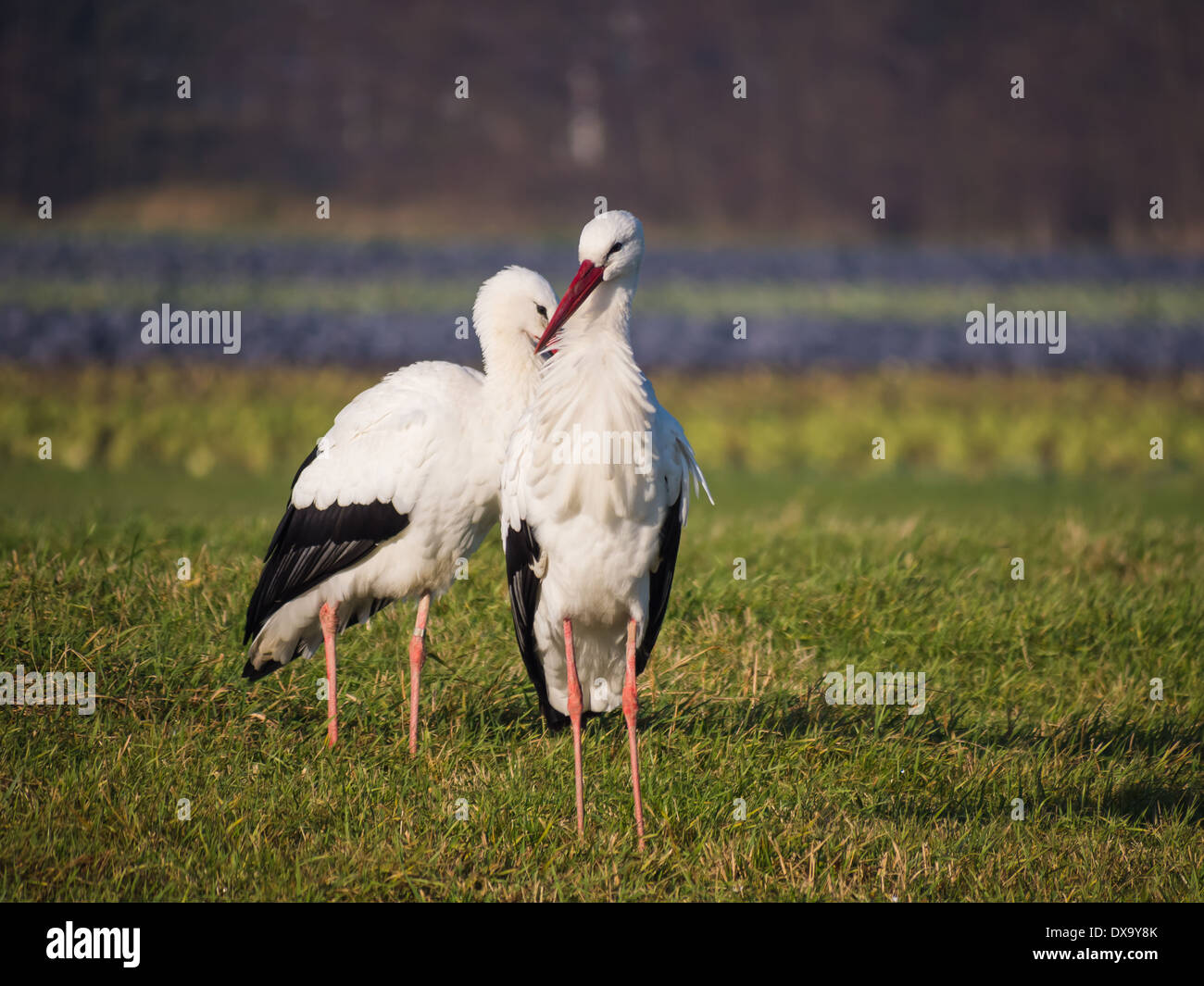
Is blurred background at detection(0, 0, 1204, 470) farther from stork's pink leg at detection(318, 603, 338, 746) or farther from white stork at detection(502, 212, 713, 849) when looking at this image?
white stork at detection(502, 212, 713, 849)

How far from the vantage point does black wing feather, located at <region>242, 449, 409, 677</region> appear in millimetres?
5434

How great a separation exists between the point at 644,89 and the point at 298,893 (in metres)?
49.3

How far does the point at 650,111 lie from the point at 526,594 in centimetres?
4730

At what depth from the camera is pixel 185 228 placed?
44625 millimetres

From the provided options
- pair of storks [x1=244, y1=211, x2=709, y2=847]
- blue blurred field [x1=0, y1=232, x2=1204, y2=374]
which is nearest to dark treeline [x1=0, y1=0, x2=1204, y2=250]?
blue blurred field [x1=0, y1=232, x2=1204, y2=374]

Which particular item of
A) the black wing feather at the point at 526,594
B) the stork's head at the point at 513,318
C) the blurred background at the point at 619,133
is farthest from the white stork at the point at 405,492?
the blurred background at the point at 619,133

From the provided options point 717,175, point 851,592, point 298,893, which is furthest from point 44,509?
point 717,175

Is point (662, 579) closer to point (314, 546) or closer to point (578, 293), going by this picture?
point (578, 293)

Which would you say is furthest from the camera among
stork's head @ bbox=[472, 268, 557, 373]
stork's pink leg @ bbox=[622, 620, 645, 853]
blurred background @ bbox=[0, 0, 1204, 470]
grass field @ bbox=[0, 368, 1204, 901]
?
blurred background @ bbox=[0, 0, 1204, 470]

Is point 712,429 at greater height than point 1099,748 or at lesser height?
greater

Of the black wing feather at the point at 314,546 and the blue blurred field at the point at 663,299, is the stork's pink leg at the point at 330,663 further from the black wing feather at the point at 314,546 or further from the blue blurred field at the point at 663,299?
the blue blurred field at the point at 663,299

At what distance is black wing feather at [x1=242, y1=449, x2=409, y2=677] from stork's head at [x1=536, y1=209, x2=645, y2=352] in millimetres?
1071

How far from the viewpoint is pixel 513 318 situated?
5.46m

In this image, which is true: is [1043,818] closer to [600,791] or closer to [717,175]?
[600,791]
